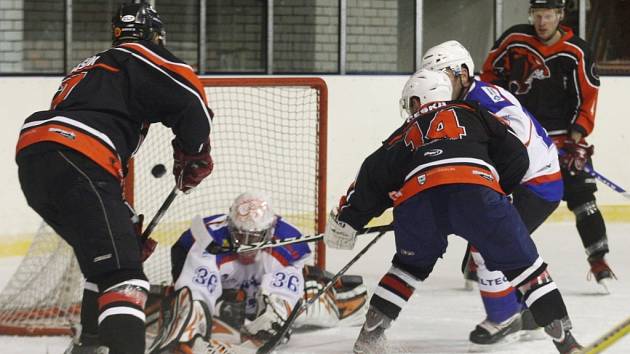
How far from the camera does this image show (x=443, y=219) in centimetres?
317

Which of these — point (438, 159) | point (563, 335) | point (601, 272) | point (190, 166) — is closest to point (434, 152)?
point (438, 159)

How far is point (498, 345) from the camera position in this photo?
3.79 meters

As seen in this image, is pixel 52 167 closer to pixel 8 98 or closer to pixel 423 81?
pixel 423 81

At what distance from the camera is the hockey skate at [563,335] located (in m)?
3.11

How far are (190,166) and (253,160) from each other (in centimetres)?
→ 212

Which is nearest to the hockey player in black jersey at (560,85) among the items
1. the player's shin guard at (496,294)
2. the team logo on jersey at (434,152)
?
the player's shin guard at (496,294)

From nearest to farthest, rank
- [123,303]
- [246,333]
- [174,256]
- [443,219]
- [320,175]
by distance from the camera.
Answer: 1. [123,303]
2. [443,219]
3. [246,333]
4. [174,256]
5. [320,175]

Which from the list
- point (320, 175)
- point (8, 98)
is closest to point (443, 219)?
point (320, 175)

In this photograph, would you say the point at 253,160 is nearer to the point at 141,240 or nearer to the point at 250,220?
the point at 250,220

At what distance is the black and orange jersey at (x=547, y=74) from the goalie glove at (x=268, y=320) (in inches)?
60.1

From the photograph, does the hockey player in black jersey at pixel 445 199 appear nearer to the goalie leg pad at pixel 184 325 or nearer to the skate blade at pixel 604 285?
the goalie leg pad at pixel 184 325

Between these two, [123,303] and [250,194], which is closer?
[123,303]

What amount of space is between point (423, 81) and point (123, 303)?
3.43 feet

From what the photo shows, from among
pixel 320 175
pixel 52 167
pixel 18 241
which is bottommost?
pixel 18 241
